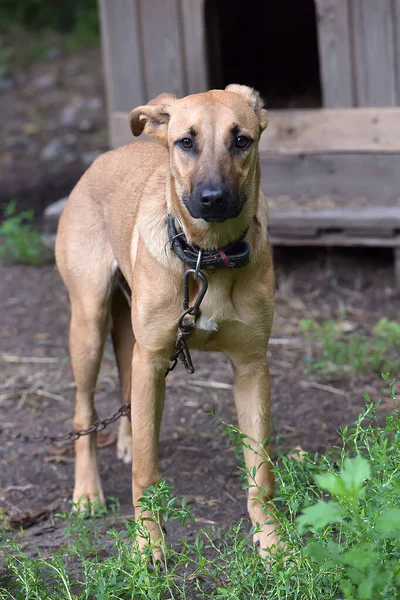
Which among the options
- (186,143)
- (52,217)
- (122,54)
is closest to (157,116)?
(186,143)

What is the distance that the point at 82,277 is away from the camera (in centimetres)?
400

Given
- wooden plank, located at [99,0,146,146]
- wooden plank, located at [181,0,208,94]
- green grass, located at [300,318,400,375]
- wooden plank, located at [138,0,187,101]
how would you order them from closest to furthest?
green grass, located at [300,318,400,375] → wooden plank, located at [181,0,208,94] → wooden plank, located at [138,0,187,101] → wooden plank, located at [99,0,146,146]

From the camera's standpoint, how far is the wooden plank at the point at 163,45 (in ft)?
20.7

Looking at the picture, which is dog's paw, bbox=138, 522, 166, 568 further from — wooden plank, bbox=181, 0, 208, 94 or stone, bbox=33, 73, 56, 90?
stone, bbox=33, 73, 56, 90

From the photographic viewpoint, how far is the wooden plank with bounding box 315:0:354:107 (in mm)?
5898

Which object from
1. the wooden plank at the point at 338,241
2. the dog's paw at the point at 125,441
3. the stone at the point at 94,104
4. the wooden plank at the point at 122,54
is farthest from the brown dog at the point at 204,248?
the stone at the point at 94,104

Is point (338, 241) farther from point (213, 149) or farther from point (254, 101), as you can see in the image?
point (213, 149)

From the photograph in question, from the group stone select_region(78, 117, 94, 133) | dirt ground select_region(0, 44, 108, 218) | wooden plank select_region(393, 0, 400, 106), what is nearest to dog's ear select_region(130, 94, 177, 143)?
wooden plank select_region(393, 0, 400, 106)

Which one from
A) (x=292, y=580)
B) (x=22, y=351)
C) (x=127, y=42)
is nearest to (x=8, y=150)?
(x=127, y=42)

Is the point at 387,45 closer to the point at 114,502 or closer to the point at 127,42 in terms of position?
the point at 127,42

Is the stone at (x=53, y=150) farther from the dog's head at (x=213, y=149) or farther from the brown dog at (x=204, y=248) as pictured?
the dog's head at (x=213, y=149)

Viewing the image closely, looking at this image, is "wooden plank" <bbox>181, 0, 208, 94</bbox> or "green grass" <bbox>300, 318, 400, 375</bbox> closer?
"green grass" <bbox>300, 318, 400, 375</bbox>

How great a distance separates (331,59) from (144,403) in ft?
11.5

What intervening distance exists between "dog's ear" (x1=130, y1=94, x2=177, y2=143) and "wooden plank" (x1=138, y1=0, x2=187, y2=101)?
120 inches
